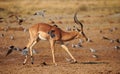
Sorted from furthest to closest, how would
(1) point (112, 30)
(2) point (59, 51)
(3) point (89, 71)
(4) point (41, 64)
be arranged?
(1) point (112, 30) → (2) point (59, 51) → (4) point (41, 64) → (3) point (89, 71)

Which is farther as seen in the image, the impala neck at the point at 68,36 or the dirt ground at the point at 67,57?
the impala neck at the point at 68,36

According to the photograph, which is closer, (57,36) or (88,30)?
(57,36)

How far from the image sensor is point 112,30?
21.1 m

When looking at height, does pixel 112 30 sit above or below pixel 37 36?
below

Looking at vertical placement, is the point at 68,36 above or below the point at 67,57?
above

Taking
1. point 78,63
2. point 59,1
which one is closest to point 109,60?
point 78,63

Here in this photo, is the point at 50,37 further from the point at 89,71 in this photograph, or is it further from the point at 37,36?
the point at 89,71

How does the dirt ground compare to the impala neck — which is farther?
the impala neck

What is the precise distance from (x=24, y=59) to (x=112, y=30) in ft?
27.5

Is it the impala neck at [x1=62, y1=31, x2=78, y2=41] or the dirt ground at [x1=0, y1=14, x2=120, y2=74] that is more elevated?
the impala neck at [x1=62, y1=31, x2=78, y2=41]

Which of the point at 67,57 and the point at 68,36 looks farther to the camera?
the point at 67,57

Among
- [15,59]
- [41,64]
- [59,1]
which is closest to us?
[41,64]

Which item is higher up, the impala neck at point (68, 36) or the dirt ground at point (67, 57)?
the impala neck at point (68, 36)

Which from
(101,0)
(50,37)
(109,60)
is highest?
(50,37)
